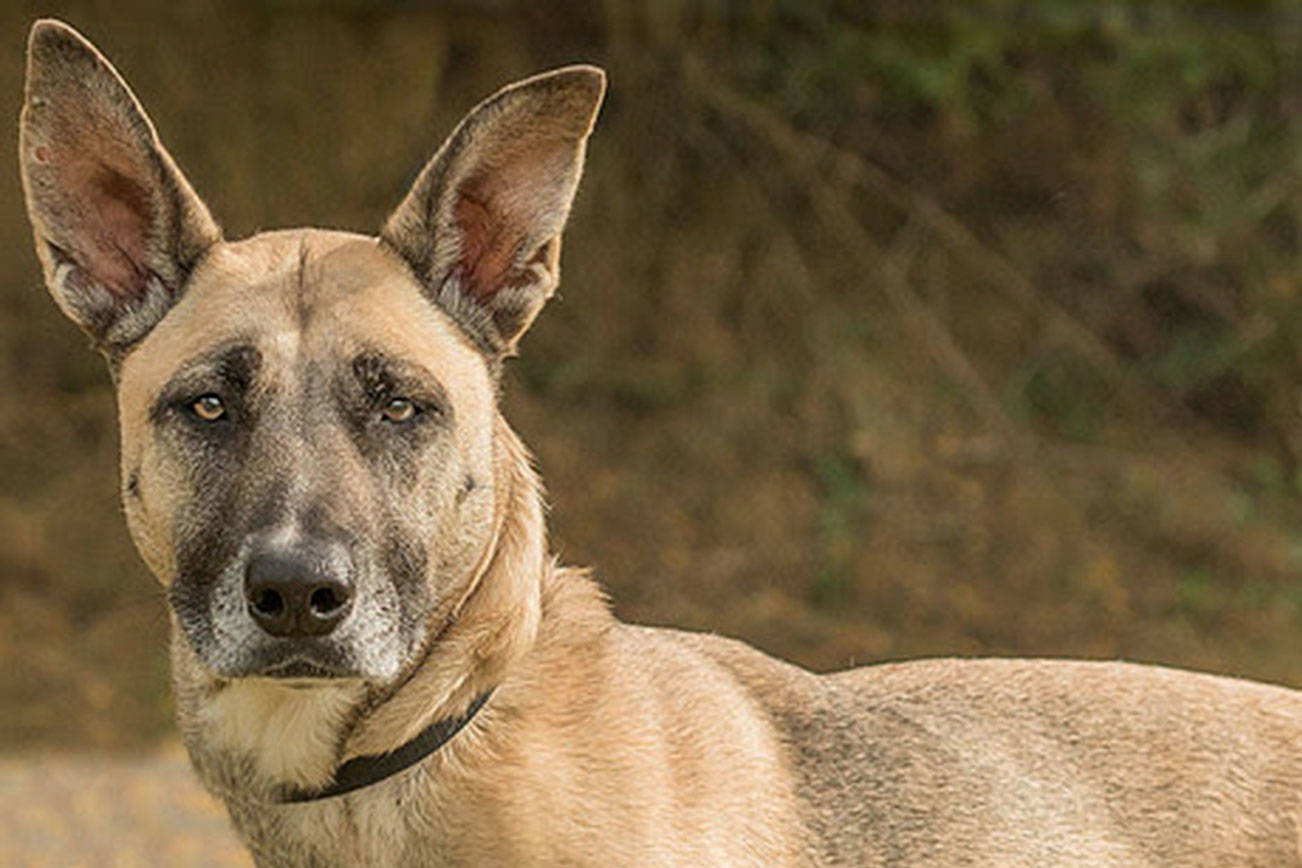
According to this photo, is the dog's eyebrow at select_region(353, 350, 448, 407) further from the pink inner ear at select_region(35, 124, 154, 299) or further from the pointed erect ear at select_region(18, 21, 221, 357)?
the pink inner ear at select_region(35, 124, 154, 299)

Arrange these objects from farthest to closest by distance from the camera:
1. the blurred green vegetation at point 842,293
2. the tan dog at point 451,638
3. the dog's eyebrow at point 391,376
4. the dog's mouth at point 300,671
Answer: the blurred green vegetation at point 842,293 → the dog's eyebrow at point 391,376 → the tan dog at point 451,638 → the dog's mouth at point 300,671

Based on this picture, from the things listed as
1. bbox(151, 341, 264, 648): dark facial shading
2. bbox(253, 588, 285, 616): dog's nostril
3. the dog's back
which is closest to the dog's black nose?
bbox(253, 588, 285, 616): dog's nostril

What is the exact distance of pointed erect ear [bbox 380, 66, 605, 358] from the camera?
13.9 ft

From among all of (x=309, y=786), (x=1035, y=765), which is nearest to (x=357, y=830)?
(x=309, y=786)

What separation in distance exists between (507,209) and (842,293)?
7.05 metres

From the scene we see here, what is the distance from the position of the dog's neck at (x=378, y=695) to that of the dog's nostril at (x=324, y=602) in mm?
278

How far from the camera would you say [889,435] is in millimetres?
10758

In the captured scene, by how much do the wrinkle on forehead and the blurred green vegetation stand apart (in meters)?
5.93

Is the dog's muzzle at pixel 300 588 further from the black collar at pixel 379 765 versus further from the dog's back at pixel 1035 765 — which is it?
the dog's back at pixel 1035 765

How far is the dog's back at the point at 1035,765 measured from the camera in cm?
442

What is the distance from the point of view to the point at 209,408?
13.2 ft

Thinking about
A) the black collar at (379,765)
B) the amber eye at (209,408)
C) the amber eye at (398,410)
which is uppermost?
the amber eye at (398,410)

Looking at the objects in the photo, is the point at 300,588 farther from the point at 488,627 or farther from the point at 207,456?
the point at 488,627

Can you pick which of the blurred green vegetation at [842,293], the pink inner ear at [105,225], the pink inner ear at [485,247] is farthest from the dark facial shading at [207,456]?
the blurred green vegetation at [842,293]
